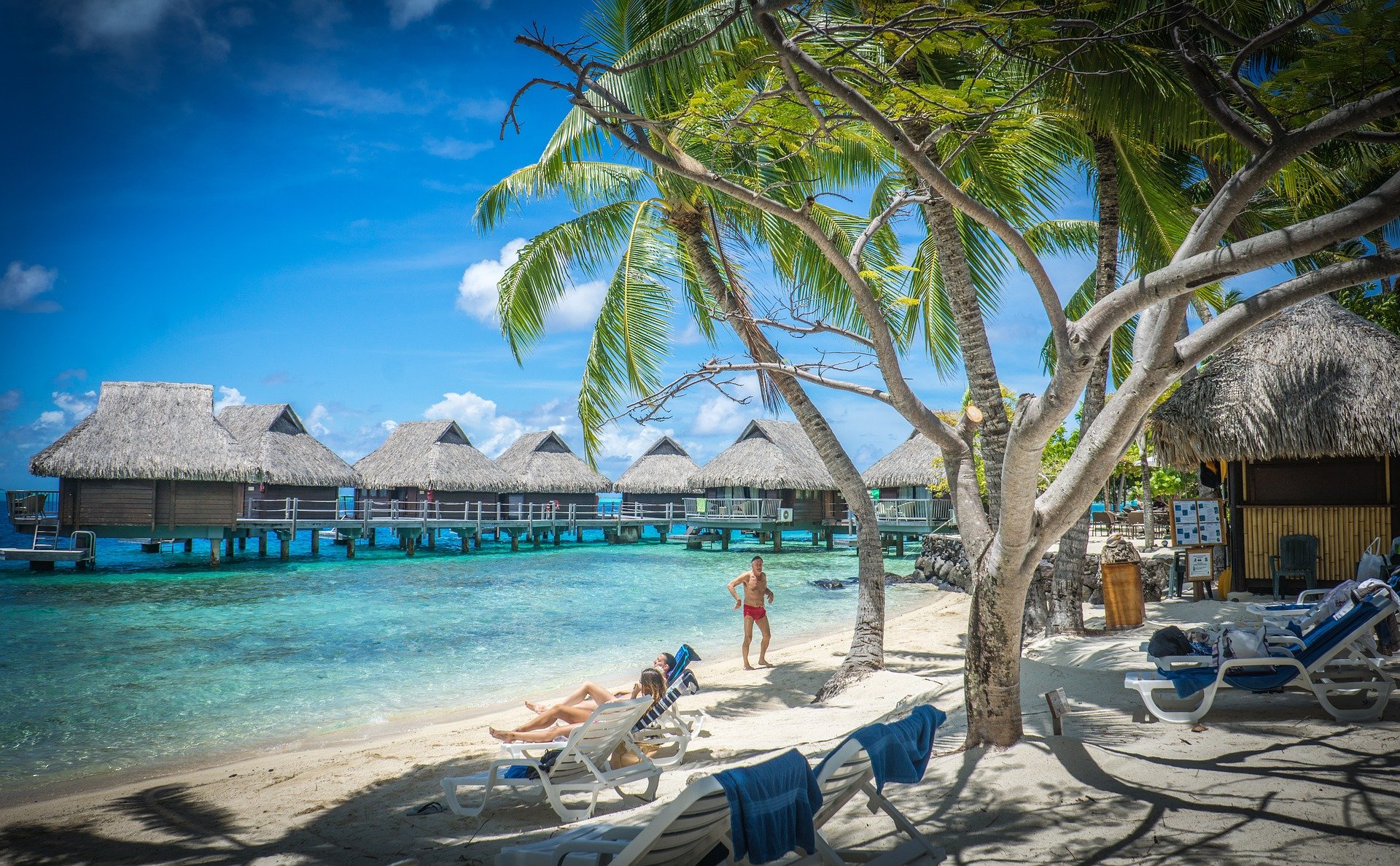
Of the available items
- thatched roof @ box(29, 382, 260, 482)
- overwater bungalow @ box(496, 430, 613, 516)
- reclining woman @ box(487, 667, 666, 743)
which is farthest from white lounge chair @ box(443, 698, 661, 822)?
overwater bungalow @ box(496, 430, 613, 516)

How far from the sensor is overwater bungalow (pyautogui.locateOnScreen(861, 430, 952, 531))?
27719 millimetres

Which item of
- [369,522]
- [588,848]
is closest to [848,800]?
[588,848]

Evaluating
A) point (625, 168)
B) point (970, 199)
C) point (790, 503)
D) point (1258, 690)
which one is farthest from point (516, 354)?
point (790, 503)

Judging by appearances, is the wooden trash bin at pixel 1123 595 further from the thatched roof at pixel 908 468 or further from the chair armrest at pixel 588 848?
the thatched roof at pixel 908 468

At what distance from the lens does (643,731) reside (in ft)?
16.9

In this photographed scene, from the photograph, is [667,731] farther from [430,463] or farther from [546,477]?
[546,477]

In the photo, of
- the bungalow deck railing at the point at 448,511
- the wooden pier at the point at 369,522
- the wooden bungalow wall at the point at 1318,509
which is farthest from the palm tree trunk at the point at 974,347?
the bungalow deck railing at the point at 448,511

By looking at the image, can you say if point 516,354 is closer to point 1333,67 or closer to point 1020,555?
point 1020,555

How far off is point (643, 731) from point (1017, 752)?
2.26 meters

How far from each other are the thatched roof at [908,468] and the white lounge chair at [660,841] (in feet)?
90.1

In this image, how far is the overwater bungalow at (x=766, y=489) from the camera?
33156 millimetres

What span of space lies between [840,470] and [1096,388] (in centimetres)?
256

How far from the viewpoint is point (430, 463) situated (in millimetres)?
33094

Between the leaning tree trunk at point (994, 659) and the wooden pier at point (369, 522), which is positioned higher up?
the leaning tree trunk at point (994, 659)
